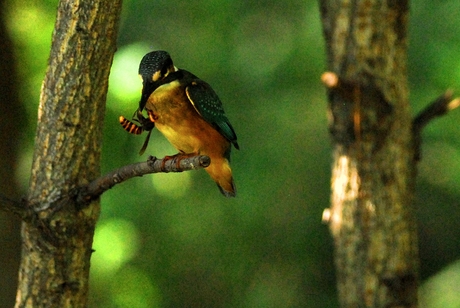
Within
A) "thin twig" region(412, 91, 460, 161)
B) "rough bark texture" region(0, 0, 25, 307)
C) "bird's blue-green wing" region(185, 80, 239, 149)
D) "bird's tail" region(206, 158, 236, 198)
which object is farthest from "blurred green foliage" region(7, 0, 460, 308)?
"bird's blue-green wing" region(185, 80, 239, 149)

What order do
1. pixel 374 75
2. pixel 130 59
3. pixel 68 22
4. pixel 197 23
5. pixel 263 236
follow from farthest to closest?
pixel 263 236 → pixel 197 23 → pixel 130 59 → pixel 374 75 → pixel 68 22

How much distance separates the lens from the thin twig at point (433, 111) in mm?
2934

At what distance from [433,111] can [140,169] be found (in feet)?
4.60

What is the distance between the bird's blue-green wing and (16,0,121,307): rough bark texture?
31cm

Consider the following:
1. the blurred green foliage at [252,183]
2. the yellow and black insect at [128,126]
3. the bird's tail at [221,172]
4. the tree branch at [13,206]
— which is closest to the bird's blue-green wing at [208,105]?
the bird's tail at [221,172]

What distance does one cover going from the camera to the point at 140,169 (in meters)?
2.22

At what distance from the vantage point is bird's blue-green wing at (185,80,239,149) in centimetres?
245

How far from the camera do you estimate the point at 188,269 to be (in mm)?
6766

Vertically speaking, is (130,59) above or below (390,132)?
above

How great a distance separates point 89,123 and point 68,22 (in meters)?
0.34

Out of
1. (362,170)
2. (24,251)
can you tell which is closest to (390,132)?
(362,170)

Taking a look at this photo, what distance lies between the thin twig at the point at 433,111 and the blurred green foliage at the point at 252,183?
2040mm

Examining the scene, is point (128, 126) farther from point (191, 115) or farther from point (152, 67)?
point (191, 115)

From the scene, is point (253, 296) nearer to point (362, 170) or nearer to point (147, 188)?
point (147, 188)
